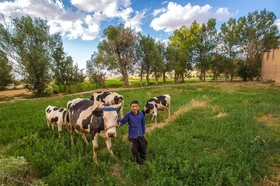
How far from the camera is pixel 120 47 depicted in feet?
138

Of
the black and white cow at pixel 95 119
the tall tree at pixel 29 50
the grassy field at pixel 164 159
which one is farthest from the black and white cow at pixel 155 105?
the tall tree at pixel 29 50

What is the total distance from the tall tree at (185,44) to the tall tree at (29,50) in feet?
105

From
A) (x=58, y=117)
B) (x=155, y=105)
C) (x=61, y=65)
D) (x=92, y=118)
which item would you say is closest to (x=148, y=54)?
(x=61, y=65)

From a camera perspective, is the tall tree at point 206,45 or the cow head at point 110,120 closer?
the cow head at point 110,120

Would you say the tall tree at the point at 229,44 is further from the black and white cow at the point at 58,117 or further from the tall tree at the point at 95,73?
the black and white cow at the point at 58,117

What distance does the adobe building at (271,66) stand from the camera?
34844 millimetres

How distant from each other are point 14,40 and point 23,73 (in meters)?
5.51

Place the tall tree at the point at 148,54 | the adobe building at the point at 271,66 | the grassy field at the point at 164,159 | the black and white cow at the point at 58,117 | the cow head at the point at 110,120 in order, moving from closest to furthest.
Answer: the grassy field at the point at 164,159 → the cow head at the point at 110,120 → the black and white cow at the point at 58,117 → the adobe building at the point at 271,66 → the tall tree at the point at 148,54

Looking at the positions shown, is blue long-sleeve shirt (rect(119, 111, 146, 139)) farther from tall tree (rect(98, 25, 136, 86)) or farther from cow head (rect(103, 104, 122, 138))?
tall tree (rect(98, 25, 136, 86))

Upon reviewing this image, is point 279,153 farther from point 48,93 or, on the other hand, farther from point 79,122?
point 48,93

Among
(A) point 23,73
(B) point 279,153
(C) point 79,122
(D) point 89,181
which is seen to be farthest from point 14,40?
(B) point 279,153

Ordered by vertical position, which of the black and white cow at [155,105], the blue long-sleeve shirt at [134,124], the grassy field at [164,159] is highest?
the blue long-sleeve shirt at [134,124]

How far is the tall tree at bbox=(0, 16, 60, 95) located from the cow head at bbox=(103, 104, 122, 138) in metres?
28.9

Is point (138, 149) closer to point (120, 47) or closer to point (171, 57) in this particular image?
point (120, 47)
